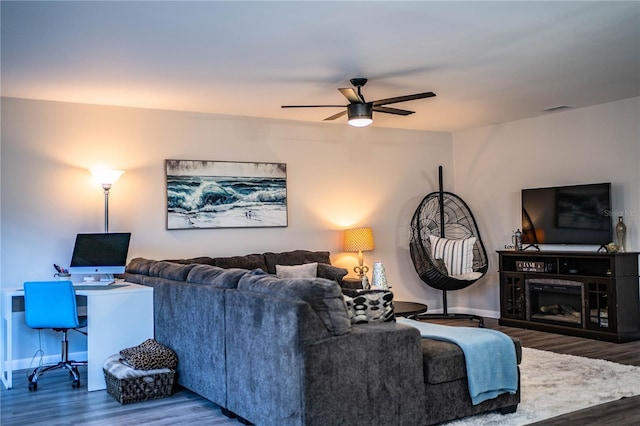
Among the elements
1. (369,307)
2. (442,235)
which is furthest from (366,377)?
(442,235)

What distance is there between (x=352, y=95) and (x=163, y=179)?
2.34 m

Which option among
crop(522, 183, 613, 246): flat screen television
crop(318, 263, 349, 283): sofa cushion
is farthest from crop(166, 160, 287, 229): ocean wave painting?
crop(522, 183, 613, 246): flat screen television

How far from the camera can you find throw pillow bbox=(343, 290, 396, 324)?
365 cm

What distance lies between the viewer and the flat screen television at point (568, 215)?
21.6 feet

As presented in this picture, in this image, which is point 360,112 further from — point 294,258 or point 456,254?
point 456,254

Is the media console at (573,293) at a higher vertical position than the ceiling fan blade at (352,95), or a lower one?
lower

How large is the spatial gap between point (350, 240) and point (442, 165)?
2.02 m

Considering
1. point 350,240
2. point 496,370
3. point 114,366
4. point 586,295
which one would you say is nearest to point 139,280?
point 114,366

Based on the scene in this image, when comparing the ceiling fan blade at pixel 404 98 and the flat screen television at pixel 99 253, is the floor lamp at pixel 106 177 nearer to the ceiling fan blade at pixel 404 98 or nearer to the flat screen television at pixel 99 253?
the flat screen television at pixel 99 253

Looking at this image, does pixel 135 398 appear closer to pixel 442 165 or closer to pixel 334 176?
pixel 334 176

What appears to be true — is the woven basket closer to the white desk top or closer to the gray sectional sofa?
the gray sectional sofa

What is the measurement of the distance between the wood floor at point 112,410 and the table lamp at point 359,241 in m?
2.88

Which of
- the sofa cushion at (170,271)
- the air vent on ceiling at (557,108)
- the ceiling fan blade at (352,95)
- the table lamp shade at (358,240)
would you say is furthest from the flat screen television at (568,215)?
the sofa cushion at (170,271)

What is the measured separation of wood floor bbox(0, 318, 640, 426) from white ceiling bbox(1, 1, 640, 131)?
8.14 ft
